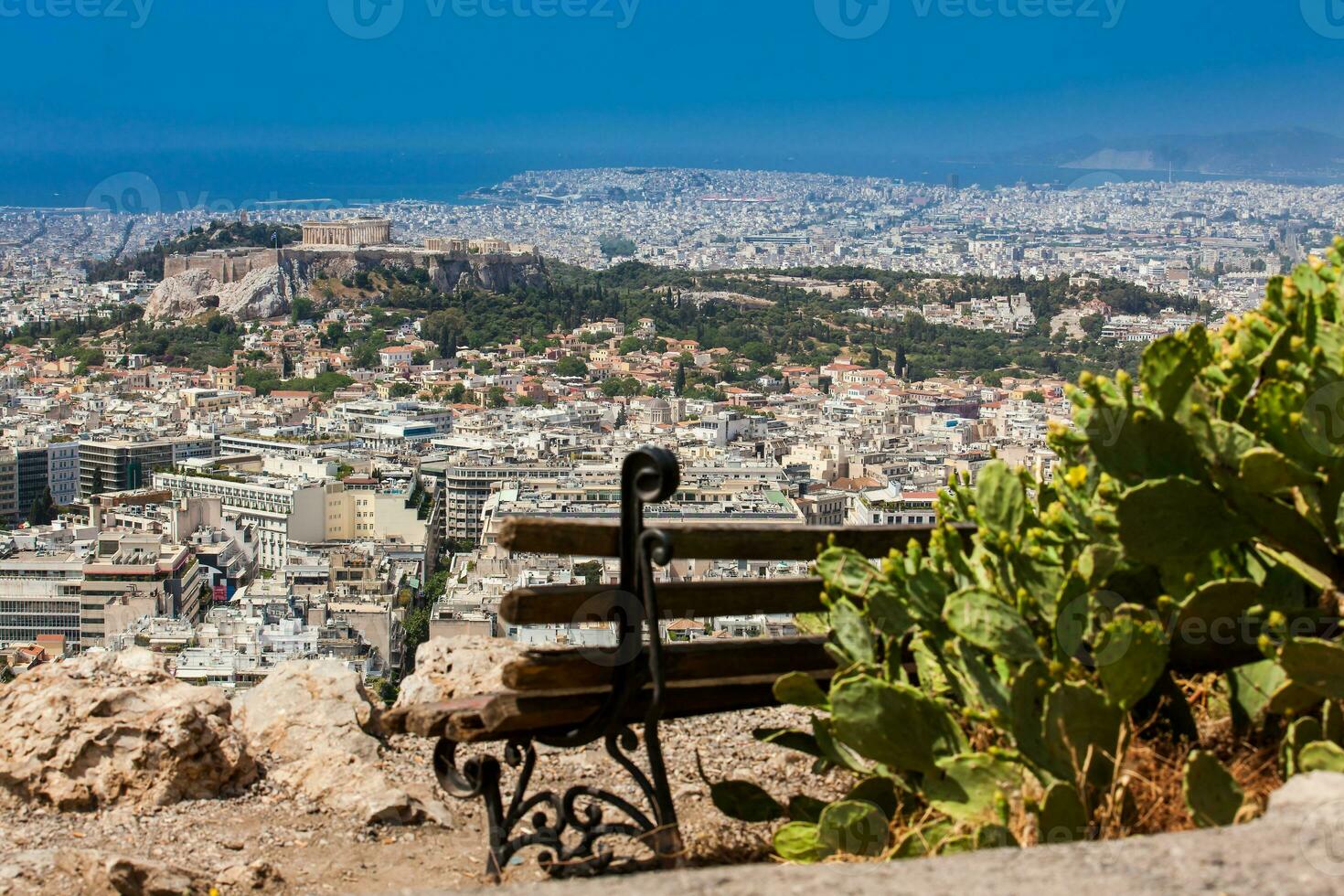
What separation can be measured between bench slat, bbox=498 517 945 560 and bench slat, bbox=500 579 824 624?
0.13 ft

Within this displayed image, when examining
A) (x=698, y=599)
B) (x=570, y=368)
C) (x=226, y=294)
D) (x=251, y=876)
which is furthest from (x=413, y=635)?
(x=226, y=294)

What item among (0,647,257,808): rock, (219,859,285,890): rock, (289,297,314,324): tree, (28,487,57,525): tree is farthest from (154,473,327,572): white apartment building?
(289,297,314,324): tree

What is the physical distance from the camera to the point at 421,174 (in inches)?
4813

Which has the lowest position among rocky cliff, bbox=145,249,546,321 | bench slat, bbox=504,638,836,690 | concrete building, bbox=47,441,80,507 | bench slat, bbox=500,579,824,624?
concrete building, bbox=47,441,80,507

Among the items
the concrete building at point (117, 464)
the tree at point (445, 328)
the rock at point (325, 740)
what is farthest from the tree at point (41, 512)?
the rock at point (325, 740)

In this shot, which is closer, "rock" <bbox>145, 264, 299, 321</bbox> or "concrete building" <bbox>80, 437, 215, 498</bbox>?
"concrete building" <bbox>80, 437, 215, 498</bbox>

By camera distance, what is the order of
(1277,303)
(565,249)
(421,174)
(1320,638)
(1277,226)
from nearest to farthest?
(1320,638) < (1277,303) < (1277,226) < (565,249) < (421,174)

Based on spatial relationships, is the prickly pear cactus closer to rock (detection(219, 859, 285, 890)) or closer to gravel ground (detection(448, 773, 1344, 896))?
gravel ground (detection(448, 773, 1344, 896))

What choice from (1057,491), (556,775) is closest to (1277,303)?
(1057,491)

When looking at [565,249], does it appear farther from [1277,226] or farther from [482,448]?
[482,448]

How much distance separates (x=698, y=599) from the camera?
2.24m

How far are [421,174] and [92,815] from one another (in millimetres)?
122386

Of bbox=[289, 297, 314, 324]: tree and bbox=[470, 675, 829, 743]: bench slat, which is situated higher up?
bbox=[289, 297, 314, 324]: tree

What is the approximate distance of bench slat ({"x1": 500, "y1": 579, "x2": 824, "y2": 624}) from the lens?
2.11 meters
